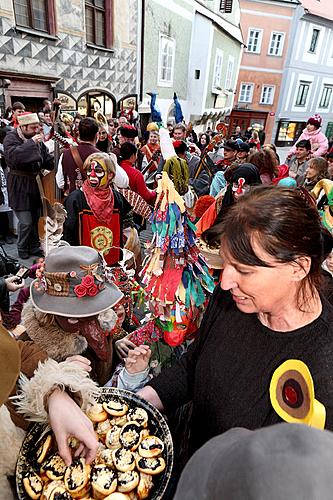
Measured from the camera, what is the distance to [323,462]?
0.34m

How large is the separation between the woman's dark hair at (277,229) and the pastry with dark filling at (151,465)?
66 centimetres

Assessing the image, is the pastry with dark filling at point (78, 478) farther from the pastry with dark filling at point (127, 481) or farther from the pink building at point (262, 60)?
the pink building at point (262, 60)

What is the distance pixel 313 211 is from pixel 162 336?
106 centimetres

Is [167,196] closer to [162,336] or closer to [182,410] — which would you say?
[162,336]

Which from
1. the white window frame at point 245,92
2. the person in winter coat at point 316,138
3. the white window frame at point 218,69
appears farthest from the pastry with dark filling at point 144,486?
the white window frame at point 245,92

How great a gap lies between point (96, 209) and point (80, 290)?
1260 mm

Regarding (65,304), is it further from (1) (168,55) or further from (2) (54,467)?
(1) (168,55)

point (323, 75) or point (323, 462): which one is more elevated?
point (323, 75)

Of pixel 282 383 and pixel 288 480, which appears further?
pixel 282 383

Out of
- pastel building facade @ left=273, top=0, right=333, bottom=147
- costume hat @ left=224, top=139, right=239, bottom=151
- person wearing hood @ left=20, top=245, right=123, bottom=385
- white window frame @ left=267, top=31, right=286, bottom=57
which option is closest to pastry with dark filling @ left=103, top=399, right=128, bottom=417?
person wearing hood @ left=20, top=245, right=123, bottom=385

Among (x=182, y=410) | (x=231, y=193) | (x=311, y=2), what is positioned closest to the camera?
(x=182, y=410)

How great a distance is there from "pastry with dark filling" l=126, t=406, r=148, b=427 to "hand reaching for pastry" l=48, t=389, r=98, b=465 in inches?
7.5

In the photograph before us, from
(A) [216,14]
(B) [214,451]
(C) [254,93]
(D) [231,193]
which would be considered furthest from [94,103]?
(C) [254,93]

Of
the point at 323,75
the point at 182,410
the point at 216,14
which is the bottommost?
the point at 182,410
